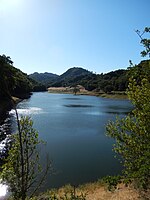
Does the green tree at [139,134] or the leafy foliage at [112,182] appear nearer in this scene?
the green tree at [139,134]

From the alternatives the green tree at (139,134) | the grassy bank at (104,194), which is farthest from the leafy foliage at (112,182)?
the green tree at (139,134)

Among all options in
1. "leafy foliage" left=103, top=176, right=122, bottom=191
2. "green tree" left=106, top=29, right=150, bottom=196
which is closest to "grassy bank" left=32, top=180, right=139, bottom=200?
"leafy foliage" left=103, top=176, right=122, bottom=191

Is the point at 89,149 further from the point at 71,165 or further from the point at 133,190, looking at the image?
the point at 133,190

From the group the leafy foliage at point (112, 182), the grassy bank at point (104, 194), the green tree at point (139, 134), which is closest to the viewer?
the green tree at point (139, 134)

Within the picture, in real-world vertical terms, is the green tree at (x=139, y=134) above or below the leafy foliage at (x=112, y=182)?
above

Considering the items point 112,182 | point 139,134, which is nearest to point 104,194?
point 112,182

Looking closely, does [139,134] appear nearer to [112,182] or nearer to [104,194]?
[104,194]

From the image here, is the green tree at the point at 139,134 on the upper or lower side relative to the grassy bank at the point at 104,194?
upper

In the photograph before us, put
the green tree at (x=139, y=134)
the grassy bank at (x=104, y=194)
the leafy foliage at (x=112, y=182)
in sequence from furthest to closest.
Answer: the leafy foliage at (x=112, y=182)
the grassy bank at (x=104, y=194)
the green tree at (x=139, y=134)

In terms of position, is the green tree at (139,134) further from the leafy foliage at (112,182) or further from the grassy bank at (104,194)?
the leafy foliage at (112,182)

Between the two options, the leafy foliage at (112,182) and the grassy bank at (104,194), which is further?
the leafy foliage at (112,182)

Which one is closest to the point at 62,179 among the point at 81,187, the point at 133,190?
the point at 81,187

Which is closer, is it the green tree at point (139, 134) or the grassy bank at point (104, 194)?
the green tree at point (139, 134)

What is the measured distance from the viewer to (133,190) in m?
16.2
